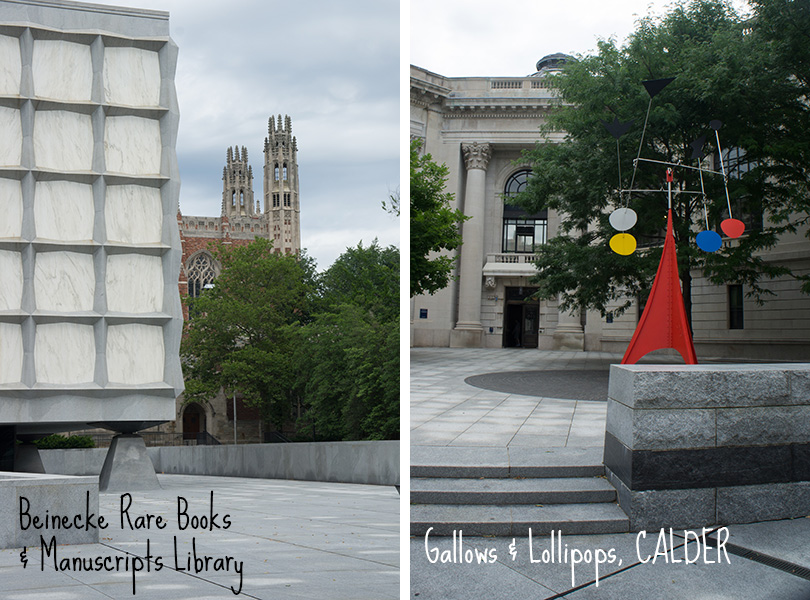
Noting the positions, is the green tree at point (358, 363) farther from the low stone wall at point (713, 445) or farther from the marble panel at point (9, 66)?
the low stone wall at point (713, 445)

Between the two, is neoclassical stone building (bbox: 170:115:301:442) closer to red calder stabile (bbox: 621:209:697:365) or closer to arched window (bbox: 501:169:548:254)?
arched window (bbox: 501:169:548:254)

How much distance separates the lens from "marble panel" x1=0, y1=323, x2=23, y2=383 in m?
18.5

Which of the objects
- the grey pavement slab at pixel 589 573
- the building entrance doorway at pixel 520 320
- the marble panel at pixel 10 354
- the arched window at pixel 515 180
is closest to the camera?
the grey pavement slab at pixel 589 573

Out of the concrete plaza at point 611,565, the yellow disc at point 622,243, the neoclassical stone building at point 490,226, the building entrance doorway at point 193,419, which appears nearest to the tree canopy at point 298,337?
the neoclassical stone building at point 490,226

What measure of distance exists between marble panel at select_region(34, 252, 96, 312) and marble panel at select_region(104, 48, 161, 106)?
4.53m

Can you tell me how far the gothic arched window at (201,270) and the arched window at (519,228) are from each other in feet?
116

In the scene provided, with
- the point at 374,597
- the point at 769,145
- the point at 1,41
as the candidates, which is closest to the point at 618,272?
the point at 769,145

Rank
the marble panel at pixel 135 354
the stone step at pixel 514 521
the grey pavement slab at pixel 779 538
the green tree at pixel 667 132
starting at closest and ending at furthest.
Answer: the grey pavement slab at pixel 779 538 → the stone step at pixel 514 521 → the marble panel at pixel 135 354 → the green tree at pixel 667 132

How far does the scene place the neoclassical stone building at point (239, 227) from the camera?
57.9 metres

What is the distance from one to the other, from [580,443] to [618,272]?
15.5m

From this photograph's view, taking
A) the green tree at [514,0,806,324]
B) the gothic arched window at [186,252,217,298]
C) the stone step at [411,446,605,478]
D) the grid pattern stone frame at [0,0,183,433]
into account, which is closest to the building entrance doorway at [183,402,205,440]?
the gothic arched window at [186,252,217,298]

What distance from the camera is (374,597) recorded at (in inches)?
185

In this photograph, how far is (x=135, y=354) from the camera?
19.8 meters

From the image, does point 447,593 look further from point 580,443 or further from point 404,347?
point 580,443
